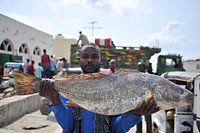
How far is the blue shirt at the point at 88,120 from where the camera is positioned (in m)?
2.10

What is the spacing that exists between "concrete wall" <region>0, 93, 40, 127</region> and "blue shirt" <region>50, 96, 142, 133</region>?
448 cm

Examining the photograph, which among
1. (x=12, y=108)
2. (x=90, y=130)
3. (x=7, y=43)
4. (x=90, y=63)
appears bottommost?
(x=12, y=108)

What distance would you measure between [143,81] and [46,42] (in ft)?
96.5

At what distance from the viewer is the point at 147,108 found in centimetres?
208

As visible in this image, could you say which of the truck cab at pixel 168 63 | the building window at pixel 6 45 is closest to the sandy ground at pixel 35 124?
the truck cab at pixel 168 63

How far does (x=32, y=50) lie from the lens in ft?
87.4

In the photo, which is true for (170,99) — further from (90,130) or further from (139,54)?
(139,54)

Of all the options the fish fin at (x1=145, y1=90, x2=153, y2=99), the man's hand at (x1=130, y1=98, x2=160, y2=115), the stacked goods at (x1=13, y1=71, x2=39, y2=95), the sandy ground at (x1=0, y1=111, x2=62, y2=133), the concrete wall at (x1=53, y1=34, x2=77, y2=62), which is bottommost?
the sandy ground at (x1=0, y1=111, x2=62, y2=133)

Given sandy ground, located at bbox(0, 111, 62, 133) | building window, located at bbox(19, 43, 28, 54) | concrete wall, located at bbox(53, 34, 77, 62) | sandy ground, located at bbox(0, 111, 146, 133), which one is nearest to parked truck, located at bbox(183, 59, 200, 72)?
sandy ground, located at bbox(0, 111, 146, 133)

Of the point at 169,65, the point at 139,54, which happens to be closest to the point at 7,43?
the point at 139,54

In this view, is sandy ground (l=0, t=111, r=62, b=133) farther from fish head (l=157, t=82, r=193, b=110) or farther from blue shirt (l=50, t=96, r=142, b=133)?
fish head (l=157, t=82, r=193, b=110)

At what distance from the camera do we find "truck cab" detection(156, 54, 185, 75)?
15500mm

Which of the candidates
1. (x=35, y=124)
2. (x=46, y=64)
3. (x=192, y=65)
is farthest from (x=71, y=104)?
(x=192, y=65)

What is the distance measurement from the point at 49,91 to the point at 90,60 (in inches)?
20.1
